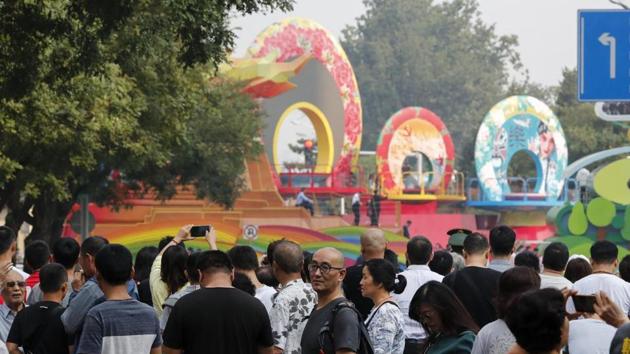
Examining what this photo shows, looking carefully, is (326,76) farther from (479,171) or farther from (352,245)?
(352,245)

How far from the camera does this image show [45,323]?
857cm

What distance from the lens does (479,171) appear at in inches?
2479

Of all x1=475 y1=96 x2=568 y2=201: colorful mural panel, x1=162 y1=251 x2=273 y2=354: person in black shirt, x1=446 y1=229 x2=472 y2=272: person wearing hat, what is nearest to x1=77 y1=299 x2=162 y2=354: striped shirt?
x1=162 y1=251 x2=273 y2=354: person in black shirt

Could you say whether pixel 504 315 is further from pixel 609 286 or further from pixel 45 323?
pixel 609 286

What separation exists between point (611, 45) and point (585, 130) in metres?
72.9

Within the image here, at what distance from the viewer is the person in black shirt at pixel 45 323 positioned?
27.4 ft

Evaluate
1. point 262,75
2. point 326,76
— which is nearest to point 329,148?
point 326,76

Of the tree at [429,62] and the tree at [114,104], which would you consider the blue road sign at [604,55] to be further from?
the tree at [429,62]

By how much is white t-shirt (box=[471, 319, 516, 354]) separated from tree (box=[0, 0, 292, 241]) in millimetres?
8214

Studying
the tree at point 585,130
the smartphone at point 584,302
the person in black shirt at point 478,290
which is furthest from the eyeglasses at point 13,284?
the tree at point 585,130

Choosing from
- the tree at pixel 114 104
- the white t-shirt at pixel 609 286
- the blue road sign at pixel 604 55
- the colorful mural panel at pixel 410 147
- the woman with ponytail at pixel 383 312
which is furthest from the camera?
the colorful mural panel at pixel 410 147

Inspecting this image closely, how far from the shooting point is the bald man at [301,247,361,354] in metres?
7.51

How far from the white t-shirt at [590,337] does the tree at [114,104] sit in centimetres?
745

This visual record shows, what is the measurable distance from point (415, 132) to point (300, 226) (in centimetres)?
1671
